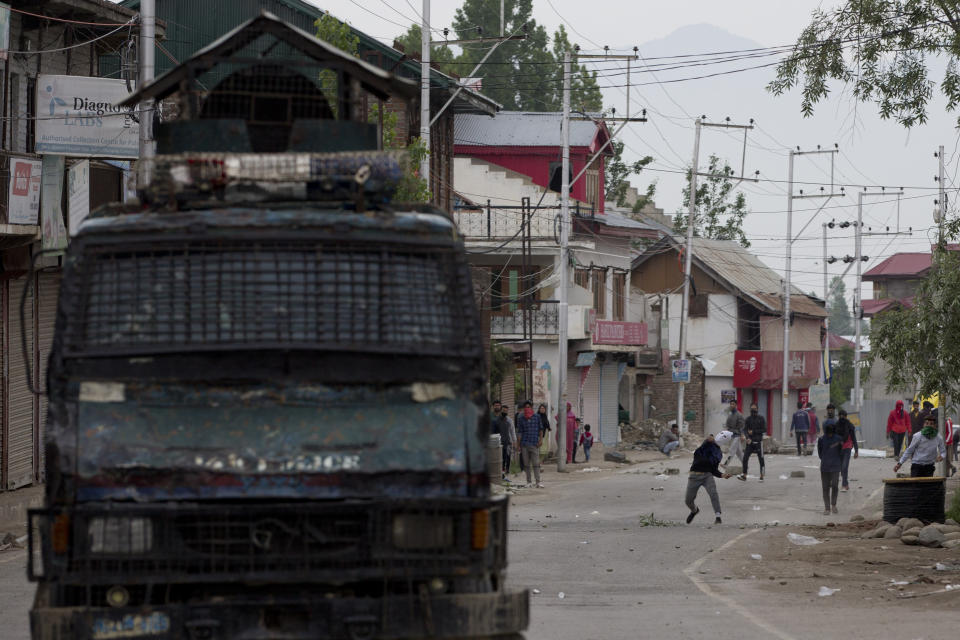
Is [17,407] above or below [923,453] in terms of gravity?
above

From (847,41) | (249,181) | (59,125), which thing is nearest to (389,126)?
(59,125)

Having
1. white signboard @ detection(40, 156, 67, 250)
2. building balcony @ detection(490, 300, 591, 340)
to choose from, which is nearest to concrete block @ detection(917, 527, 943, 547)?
white signboard @ detection(40, 156, 67, 250)

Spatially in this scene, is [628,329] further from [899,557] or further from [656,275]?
[899,557]

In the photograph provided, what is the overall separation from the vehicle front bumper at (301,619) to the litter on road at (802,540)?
1258 cm

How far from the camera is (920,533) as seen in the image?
60.5ft

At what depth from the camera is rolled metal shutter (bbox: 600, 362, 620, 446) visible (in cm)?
5462

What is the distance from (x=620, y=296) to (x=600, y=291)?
3.15 m

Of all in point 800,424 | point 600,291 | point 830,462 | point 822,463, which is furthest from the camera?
point 600,291

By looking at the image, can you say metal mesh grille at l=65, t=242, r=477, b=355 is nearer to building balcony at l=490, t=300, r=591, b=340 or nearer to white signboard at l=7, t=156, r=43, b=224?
white signboard at l=7, t=156, r=43, b=224

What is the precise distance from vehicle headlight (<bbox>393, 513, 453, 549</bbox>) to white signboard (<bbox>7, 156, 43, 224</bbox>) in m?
16.3

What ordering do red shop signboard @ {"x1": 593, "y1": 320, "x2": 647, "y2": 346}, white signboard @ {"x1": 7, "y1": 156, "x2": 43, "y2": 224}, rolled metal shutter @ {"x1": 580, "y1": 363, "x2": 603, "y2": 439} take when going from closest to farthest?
1. white signboard @ {"x1": 7, "y1": 156, "x2": 43, "y2": 224}
2. red shop signboard @ {"x1": 593, "y1": 320, "x2": 647, "y2": 346}
3. rolled metal shutter @ {"x1": 580, "y1": 363, "x2": 603, "y2": 439}

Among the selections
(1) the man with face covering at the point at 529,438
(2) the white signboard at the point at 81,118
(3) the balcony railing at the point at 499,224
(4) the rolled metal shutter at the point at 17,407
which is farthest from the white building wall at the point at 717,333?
(2) the white signboard at the point at 81,118

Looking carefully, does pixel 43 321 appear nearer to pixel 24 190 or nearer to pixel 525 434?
pixel 24 190

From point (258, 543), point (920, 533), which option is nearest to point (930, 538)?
point (920, 533)
